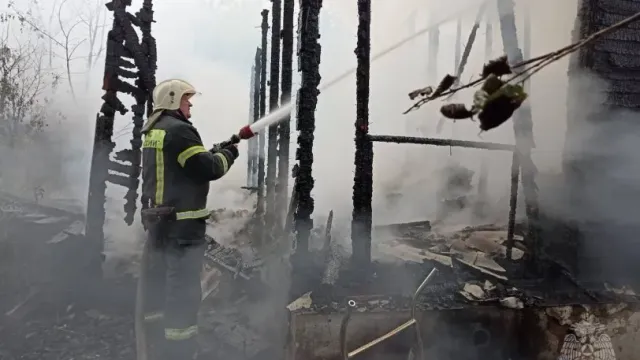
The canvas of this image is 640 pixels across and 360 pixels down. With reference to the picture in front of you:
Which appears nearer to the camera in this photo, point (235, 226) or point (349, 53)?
point (235, 226)

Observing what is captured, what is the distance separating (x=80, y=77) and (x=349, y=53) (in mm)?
12314

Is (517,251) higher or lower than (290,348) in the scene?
higher

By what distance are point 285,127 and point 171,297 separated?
4.41 meters

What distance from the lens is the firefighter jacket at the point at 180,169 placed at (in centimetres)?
436

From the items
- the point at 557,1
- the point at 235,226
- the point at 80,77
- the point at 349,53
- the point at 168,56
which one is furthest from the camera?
the point at 80,77

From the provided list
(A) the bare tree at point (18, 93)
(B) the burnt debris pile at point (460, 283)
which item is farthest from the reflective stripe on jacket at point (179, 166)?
(A) the bare tree at point (18, 93)

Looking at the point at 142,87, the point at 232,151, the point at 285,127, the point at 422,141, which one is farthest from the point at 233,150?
the point at 142,87

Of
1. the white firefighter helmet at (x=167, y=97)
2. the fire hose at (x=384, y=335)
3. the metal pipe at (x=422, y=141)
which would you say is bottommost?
the fire hose at (x=384, y=335)

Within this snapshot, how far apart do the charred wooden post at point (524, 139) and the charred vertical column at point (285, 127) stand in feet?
12.5

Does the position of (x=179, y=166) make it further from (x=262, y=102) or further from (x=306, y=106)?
(x=262, y=102)

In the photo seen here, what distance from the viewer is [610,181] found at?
5.66 meters

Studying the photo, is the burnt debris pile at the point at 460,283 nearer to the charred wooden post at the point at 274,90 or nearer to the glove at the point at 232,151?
the glove at the point at 232,151

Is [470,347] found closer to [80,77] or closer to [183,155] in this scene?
[183,155]

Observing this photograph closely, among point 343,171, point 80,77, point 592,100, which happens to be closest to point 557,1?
point 592,100
